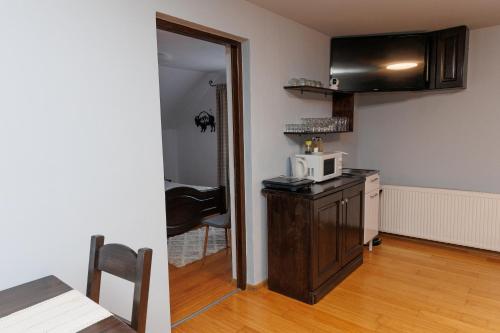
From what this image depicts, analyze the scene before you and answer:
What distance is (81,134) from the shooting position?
1.77 m

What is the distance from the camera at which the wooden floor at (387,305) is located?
243 cm

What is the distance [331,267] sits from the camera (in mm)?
2936

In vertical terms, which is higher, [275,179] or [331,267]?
[275,179]

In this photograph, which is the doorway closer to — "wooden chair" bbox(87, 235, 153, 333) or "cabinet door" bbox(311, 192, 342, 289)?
"cabinet door" bbox(311, 192, 342, 289)

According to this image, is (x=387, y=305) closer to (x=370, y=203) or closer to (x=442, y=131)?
Result: (x=370, y=203)

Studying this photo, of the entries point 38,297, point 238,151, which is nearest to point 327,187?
point 238,151

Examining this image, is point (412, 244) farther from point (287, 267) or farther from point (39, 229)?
point (39, 229)

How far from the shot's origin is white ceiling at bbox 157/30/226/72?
A: 3613mm

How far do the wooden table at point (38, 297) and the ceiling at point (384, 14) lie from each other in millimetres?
2279

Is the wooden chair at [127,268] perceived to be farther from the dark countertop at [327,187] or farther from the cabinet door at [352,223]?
the cabinet door at [352,223]

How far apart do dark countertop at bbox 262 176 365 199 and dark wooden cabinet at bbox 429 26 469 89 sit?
133 centimetres

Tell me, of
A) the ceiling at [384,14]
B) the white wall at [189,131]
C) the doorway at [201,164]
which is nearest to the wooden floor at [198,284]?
the doorway at [201,164]

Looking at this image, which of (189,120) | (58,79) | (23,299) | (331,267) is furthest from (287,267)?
(189,120)

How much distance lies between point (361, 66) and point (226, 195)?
2.37 meters
